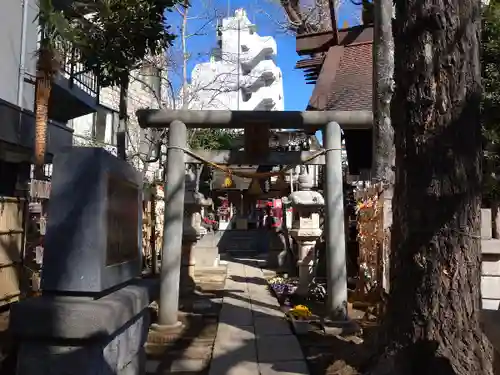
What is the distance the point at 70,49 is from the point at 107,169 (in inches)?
377

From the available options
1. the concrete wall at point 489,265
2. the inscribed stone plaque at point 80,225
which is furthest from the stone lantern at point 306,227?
the inscribed stone plaque at point 80,225

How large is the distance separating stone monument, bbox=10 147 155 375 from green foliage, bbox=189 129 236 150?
65.0 ft

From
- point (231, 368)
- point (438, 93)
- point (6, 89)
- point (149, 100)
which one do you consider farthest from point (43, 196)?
point (149, 100)

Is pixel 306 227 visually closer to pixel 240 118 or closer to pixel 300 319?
pixel 300 319

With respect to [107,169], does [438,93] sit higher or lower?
higher

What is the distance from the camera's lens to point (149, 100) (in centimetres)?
2508

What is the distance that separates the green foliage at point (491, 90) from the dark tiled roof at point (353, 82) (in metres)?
2.69

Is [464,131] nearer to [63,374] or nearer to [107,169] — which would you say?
[107,169]

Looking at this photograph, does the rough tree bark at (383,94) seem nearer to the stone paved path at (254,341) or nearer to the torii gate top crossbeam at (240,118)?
the torii gate top crossbeam at (240,118)

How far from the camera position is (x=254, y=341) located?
607 cm

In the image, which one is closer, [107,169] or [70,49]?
[107,169]

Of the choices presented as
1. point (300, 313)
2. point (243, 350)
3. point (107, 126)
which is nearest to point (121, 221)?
point (243, 350)

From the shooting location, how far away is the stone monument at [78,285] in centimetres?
278

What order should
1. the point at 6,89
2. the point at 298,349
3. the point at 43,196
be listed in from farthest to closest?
the point at 6,89
the point at 43,196
the point at 298,349
